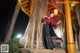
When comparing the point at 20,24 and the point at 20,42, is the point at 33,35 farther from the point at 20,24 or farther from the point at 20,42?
the point at 20,24

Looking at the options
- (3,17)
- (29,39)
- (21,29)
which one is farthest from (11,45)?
(21,29)

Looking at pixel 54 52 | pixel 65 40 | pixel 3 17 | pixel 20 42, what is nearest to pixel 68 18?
pixel 65 40

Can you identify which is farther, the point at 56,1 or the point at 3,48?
the point at 56,1

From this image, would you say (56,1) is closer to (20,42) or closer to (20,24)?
(20,42)

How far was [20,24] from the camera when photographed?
13656mm

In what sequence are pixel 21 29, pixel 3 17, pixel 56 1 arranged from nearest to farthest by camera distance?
pixel 56 1
pixel 3 17
pixel 21 29

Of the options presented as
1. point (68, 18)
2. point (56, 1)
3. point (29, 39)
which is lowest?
point (29, 39)

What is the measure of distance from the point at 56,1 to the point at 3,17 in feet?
19.9

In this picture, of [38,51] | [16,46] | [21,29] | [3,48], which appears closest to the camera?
[3,48]

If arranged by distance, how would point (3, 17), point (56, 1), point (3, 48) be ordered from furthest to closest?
1. point (3, 17)
2. point (56, 1)
3. point (3, 48)

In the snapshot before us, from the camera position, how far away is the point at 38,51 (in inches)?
229

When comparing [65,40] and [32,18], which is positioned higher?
[32,18]

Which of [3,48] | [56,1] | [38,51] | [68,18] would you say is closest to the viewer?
[3,48]

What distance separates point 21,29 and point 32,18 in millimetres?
6576
